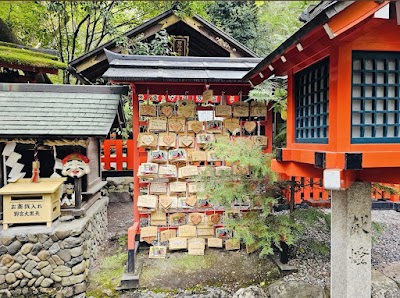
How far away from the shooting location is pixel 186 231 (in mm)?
6004

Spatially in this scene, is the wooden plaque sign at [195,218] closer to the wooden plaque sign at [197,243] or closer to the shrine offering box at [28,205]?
the wooden plaque sign at [197,243]

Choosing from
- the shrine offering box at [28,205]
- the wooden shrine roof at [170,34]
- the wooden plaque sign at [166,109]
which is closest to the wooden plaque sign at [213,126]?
the wooden plaque sign at [166,109]

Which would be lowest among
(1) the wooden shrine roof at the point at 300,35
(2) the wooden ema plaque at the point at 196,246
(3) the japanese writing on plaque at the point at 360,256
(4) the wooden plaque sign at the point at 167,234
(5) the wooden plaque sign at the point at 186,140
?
(2) the wooden ema plaque at the point at 196,246

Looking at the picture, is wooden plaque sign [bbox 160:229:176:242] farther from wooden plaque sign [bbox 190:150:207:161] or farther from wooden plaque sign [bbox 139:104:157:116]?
wooden plaque sign [bbox 139:104:157:116]

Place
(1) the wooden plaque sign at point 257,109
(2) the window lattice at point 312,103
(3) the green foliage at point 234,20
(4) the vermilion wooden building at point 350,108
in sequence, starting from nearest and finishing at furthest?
(4) the vermilion wooden building at point 350,108
(2) the window lattice at point 312,103
(1) the wooden plaque sign at point 257,109
(3) the green foliage at point 234,20

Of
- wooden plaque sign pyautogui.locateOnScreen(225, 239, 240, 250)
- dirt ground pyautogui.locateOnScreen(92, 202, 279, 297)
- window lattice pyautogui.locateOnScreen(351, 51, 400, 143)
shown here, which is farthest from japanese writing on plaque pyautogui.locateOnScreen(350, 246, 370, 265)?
wooden plaque sign pyautogui.locateOnScreen(225, 239, 240, 250)

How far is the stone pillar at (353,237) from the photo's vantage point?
11.9 feet

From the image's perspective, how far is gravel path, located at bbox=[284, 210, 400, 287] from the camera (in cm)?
503

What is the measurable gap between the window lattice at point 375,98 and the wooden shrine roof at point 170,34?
19.3 ft

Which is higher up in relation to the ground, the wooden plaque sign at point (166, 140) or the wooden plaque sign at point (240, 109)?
the wooden plaque sign at point (240, 109)

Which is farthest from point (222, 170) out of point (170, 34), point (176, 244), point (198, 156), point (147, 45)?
point (170, 34)

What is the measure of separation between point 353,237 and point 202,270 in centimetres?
283

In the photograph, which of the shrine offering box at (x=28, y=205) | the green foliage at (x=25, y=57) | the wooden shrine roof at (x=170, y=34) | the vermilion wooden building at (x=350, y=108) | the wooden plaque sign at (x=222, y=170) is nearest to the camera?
the vermilion wooden building at (x=350, y=108)

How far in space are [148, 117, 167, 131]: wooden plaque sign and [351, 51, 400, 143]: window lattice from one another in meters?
3.69
